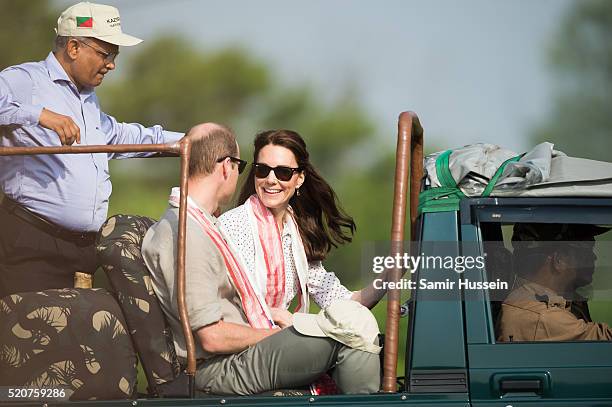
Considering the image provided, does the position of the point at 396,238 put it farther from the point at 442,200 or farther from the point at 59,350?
the point at 59,350

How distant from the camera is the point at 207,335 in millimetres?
3475

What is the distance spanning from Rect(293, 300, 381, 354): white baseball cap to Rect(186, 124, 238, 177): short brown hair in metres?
0.68

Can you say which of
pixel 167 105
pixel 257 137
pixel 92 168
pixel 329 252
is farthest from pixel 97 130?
pixel 167 105

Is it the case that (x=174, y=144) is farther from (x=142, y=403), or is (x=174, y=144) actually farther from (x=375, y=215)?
(x=375, y=215)

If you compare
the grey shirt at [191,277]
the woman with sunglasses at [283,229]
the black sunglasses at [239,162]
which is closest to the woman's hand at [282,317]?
the woman with sunglasses at [283,229]

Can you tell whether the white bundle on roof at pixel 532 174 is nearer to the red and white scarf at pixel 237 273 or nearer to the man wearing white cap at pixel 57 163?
the red and white scarf at pixel 237 273

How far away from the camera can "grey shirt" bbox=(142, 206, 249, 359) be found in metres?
3.47

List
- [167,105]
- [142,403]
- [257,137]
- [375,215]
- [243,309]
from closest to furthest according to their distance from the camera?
[142,403]
[243,309]
[257,137]
[375,215]
[167,105]

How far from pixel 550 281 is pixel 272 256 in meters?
1.04

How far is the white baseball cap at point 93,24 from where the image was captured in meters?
4.17

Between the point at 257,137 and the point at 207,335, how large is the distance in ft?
2.90

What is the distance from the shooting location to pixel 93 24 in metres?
4.17

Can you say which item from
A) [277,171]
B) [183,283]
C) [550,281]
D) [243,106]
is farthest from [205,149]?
[243,106]

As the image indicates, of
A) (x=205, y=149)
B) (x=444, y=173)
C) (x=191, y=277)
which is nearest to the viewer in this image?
(x=191, y=277)
